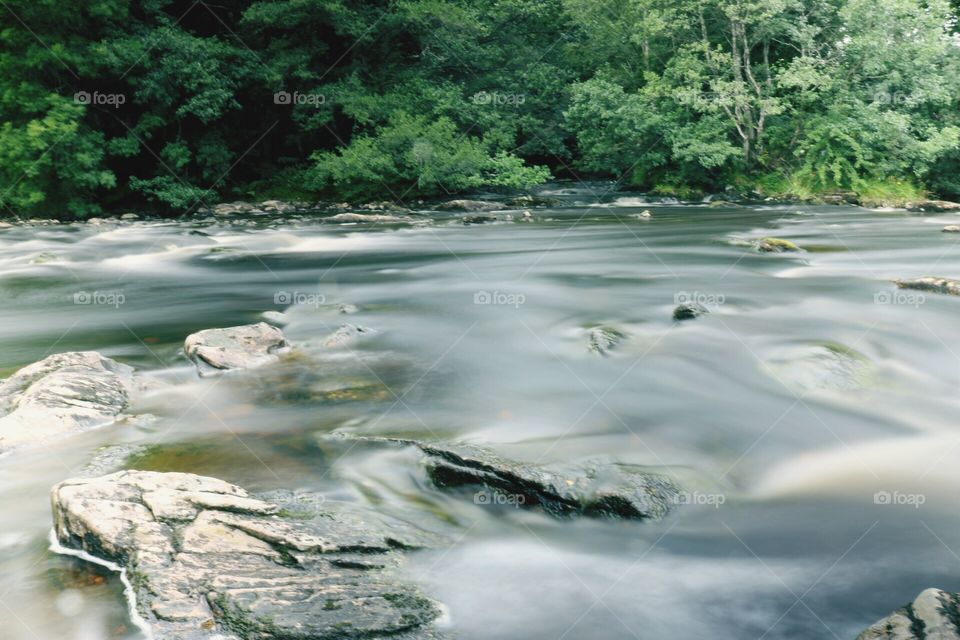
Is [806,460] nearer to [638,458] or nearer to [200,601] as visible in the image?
[638,458]

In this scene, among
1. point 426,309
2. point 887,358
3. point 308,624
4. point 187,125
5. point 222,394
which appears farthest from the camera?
point 187,125

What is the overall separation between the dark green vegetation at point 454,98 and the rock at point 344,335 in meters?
12.1

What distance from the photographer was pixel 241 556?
2.58 meters

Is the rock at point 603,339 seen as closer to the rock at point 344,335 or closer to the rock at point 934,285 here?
Answer: the rock at point 344,335

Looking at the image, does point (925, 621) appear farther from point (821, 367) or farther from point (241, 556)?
point (821, 367)

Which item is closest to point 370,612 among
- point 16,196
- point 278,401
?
point 278,401

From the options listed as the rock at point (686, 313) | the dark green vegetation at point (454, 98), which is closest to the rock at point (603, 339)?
the rock at point (686, 313)

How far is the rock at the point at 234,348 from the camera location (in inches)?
204

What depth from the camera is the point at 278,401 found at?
15.0 ft

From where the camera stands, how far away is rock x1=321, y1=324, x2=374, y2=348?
5.78 metres

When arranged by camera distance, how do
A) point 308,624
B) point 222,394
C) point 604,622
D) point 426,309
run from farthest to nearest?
point 426,309 < point 222,394 < point 604,622 < point 308,624

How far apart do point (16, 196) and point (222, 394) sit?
15.8 meters

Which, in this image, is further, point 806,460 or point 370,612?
point 806,460

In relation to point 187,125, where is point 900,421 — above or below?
below
